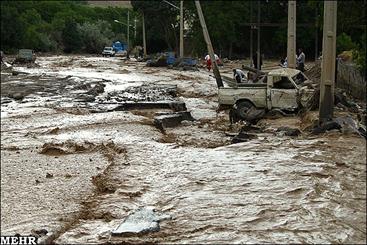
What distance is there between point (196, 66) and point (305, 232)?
41891 millimetres

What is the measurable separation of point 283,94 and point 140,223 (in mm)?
10829

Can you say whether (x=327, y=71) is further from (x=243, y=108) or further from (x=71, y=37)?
(x=71, y=37)

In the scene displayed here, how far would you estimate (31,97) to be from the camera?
26812 mm

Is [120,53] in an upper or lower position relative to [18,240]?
upper

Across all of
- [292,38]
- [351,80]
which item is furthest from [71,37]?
[351,80]

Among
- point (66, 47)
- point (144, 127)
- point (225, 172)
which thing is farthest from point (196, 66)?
point (66, 47)

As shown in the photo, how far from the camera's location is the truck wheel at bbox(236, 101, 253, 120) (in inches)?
730

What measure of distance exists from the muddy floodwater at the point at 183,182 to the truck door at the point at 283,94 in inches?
23.6

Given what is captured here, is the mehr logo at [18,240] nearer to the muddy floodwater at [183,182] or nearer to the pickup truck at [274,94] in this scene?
the muddy floodwater at [183,182]

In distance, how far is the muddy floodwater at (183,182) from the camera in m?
7.88

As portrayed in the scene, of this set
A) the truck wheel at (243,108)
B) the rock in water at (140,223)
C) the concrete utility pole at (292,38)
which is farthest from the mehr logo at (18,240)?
the concrete utility pole at (292,38)

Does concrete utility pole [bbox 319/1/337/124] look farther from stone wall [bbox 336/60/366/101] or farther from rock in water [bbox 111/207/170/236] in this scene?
rock in water [bbox 111/207/170/236]

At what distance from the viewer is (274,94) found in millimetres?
18125

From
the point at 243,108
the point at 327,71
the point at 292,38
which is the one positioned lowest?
the point at 243,108
